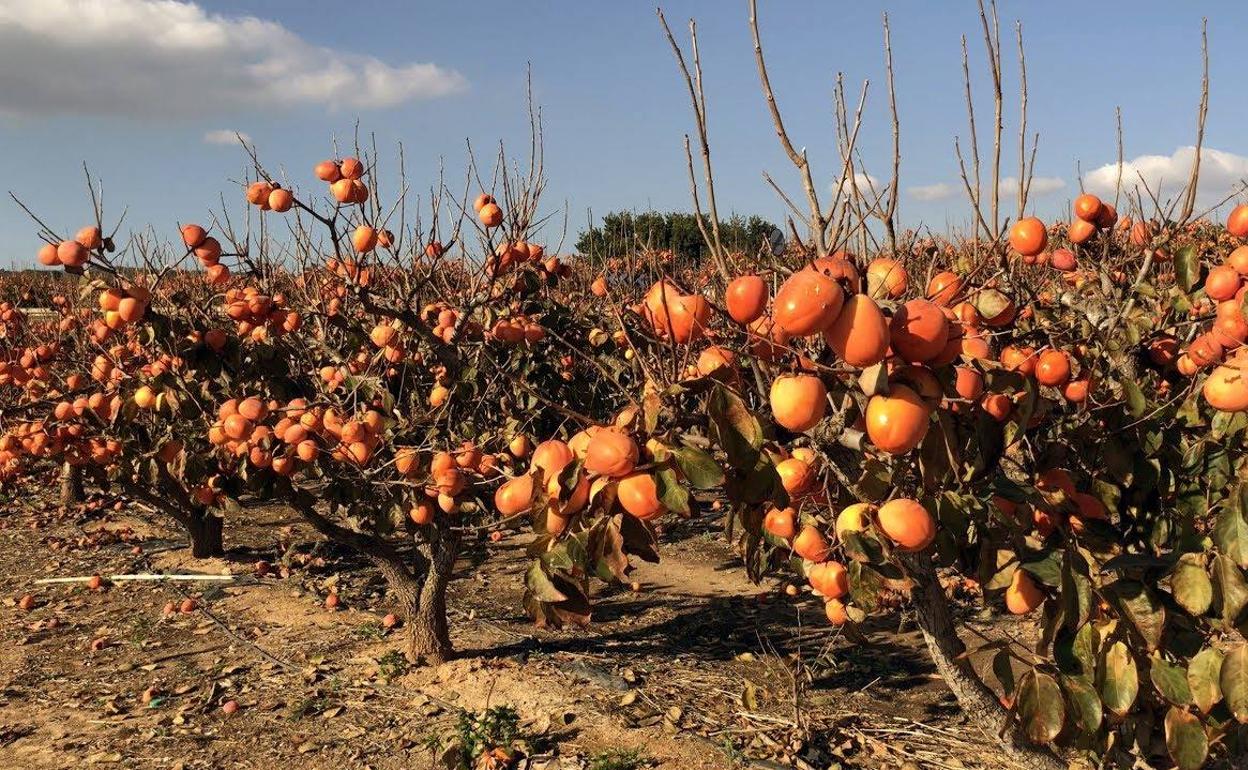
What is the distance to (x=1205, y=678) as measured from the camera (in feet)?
6.72

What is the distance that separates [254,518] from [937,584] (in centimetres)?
835

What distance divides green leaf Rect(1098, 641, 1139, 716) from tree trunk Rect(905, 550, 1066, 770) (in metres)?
0.24

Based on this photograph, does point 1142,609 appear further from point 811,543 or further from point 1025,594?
point 811,543

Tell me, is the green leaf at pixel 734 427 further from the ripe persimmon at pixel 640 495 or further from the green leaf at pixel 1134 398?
the green leaf at pixel 1134 398

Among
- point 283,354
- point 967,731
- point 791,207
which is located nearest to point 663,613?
point 967,731

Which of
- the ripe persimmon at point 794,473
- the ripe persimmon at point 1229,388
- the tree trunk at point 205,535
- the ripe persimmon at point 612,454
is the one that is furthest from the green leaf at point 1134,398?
the tree trunk at point 205,535

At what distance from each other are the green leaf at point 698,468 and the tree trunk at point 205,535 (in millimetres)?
6898

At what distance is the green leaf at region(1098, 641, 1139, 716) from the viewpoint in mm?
2066

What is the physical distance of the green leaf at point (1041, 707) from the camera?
2.10 metres

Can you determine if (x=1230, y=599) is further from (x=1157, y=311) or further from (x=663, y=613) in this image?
(x=663, y=613)

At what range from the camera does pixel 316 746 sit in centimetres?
453

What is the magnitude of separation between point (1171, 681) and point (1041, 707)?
1.04ft

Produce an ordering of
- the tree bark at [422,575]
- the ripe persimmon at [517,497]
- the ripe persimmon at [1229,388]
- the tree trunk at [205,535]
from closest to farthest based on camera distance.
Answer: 1. the ripe persimmon at [1229,388]
2. the ripe persimmon at [517,497]
3. the tree bark at [422,575]
4. the tree trunk at [205,535]

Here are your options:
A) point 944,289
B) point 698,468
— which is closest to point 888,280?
point 944,289
